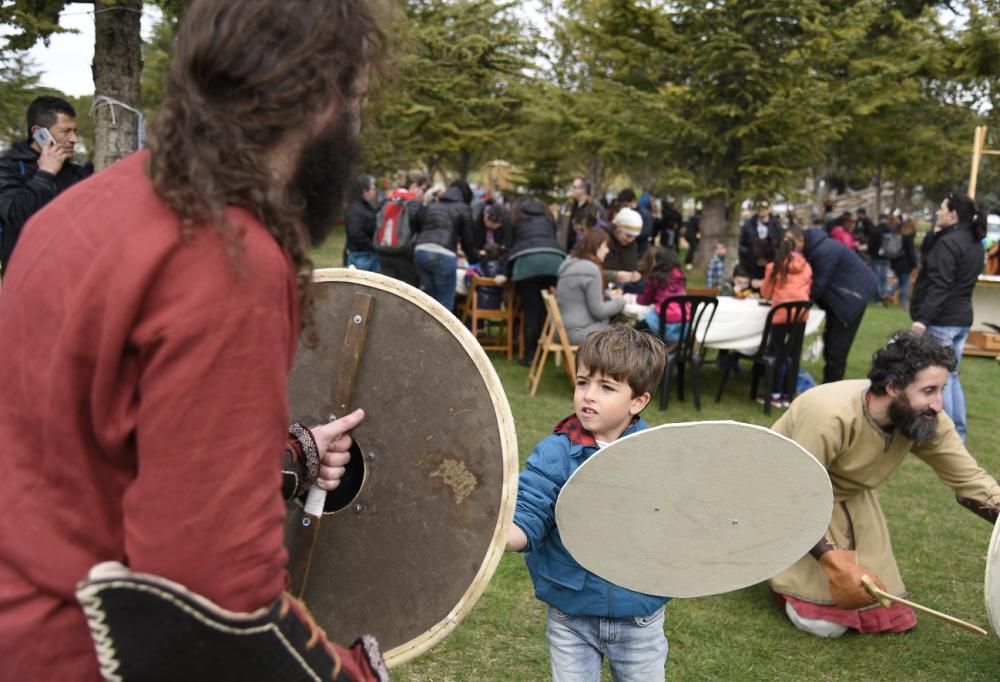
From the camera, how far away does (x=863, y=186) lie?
45.6 meters

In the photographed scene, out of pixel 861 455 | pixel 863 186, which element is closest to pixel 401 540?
pixel 861 455

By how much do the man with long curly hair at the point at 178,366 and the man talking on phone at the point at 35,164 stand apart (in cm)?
379

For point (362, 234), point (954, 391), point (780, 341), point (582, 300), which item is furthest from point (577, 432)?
point (362, 234)

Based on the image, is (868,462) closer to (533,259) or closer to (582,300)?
(582,300)

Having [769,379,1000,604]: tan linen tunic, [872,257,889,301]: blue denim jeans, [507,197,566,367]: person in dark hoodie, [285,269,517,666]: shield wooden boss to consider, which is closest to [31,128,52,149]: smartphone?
[285,269,517,666]: shield wooden boss

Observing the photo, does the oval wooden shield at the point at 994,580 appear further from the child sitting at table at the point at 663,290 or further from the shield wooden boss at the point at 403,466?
the child sitting at table at the point at 663,290

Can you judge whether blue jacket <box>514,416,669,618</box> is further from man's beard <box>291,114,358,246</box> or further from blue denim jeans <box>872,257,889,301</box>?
blue denim jeans <box>872,257,889,301</box>

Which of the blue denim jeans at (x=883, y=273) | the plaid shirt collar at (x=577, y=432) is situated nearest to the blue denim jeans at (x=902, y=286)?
the blue denim jeans at (x=883, y=273)

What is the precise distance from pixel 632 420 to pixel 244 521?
1.77m

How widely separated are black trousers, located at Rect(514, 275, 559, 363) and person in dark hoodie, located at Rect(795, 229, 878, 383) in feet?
7.63

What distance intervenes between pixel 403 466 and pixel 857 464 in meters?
2.59

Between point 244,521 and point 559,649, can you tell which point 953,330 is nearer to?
point 559,649

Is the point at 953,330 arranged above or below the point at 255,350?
below

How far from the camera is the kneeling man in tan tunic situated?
→ 3598 millimetres
